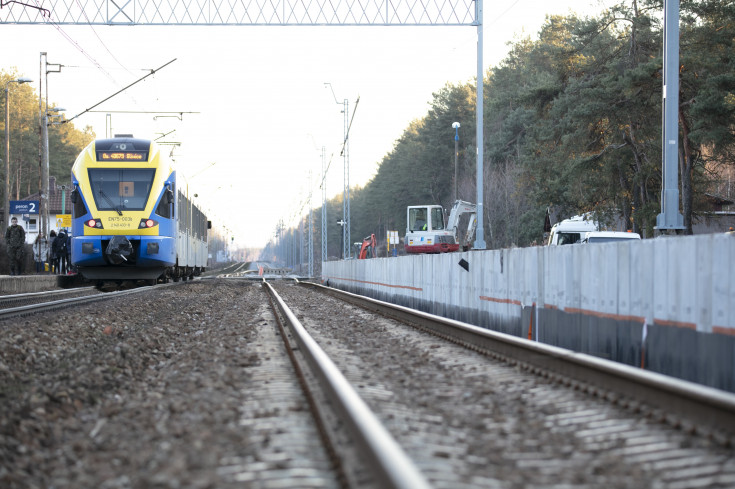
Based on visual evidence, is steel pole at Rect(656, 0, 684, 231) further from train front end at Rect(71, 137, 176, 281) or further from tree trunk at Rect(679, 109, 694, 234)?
tree trunk at Rect(679, 109, 694, 234)

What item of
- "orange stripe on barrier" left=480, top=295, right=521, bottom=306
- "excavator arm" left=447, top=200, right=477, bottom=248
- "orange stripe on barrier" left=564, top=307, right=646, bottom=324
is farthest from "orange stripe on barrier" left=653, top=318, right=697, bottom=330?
"excavator arm" left=447, top=200, right=477, bottom=248

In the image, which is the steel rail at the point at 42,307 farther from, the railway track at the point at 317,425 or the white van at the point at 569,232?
the white van at the point at 569,232

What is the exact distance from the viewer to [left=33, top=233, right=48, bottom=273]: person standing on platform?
3274cm

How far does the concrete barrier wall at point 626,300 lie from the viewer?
22.1 feet

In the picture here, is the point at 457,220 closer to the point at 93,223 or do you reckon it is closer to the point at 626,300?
the point at 93,223

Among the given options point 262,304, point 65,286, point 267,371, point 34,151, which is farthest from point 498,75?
→ point 267,371

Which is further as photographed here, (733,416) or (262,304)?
(262,304)

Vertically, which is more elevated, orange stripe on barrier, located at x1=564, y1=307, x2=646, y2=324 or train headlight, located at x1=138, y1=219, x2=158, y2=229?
train headlight, located at x1=138, y1=219, x2=158, y2=229

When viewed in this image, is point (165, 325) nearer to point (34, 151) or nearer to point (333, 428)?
point (333, 428)

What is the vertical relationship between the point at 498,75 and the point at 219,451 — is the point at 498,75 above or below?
above

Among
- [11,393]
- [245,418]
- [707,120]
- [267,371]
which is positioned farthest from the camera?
[707,120]

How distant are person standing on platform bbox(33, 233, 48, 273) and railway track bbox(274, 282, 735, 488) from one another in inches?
1076

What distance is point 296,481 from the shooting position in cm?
395

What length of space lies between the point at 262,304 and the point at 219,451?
15439 mm
